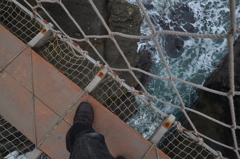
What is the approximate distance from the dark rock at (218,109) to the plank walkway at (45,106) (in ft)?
5.33

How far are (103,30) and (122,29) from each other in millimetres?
282

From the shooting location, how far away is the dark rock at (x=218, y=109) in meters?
2.60

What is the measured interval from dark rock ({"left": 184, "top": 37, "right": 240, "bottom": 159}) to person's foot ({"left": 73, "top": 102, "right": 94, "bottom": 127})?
1881mm

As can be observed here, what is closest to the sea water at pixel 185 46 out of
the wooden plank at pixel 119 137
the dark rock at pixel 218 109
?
the dark rock at pixel 218 109

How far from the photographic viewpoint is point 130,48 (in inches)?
107

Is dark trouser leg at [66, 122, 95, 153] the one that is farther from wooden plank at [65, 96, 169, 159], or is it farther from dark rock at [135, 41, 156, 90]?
dark rock at [135, 41, 156, 90]

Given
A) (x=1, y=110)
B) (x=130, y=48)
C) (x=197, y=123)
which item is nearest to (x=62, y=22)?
(x=130, y=48)

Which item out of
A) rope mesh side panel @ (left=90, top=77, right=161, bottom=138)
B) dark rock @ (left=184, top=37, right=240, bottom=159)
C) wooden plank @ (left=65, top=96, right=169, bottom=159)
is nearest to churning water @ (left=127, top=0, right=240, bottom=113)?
dark rock @ (left=184, top=37, right=240, bottom=159)

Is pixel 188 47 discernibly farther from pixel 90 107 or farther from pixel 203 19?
pixel 90 107

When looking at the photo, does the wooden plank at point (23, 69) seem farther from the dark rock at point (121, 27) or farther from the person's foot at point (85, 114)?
the dark rock at point (121, 27)

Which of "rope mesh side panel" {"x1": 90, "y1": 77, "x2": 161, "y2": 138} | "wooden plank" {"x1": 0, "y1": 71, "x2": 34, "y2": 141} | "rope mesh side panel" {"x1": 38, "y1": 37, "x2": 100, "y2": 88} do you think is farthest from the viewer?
"rope mesh side panel" {"x1": 38, "y1": 37, "x2": 100, "y2": 88}

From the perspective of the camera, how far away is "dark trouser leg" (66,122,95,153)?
47.9 inches

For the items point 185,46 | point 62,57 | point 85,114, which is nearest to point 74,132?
point 85,114

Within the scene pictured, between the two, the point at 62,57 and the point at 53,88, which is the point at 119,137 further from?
the point at 62,57
